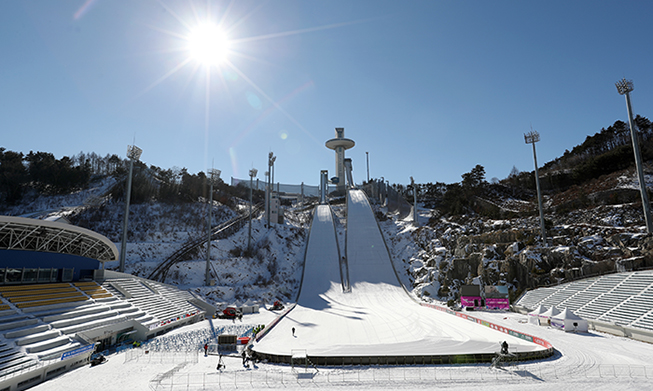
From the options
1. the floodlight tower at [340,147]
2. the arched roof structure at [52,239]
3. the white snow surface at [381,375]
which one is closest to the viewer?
the white snow surface at [381,375]

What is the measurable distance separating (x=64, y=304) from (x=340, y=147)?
60.2 m

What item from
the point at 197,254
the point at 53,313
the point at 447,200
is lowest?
the point at 53,313

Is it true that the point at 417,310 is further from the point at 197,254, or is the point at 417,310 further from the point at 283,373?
the point at 197,254

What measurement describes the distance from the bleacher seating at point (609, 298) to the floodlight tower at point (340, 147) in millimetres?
49195

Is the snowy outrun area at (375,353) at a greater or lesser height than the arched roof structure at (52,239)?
lesser

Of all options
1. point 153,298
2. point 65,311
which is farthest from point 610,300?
point 65,311

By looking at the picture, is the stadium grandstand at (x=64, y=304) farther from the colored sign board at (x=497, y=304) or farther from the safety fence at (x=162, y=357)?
the colored sign board at (x=497, y=304)

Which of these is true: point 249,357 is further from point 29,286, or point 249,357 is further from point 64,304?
point 29,286

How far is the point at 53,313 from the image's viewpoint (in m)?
13.9

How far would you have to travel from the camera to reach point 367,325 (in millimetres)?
17391

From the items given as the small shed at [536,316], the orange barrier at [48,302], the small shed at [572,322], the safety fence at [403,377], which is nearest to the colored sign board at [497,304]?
the small shed at [536,316]

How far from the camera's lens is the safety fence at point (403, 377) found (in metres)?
9.10

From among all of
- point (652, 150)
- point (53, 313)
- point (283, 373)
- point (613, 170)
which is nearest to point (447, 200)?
point (613, 170)

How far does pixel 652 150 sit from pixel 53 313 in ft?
174
